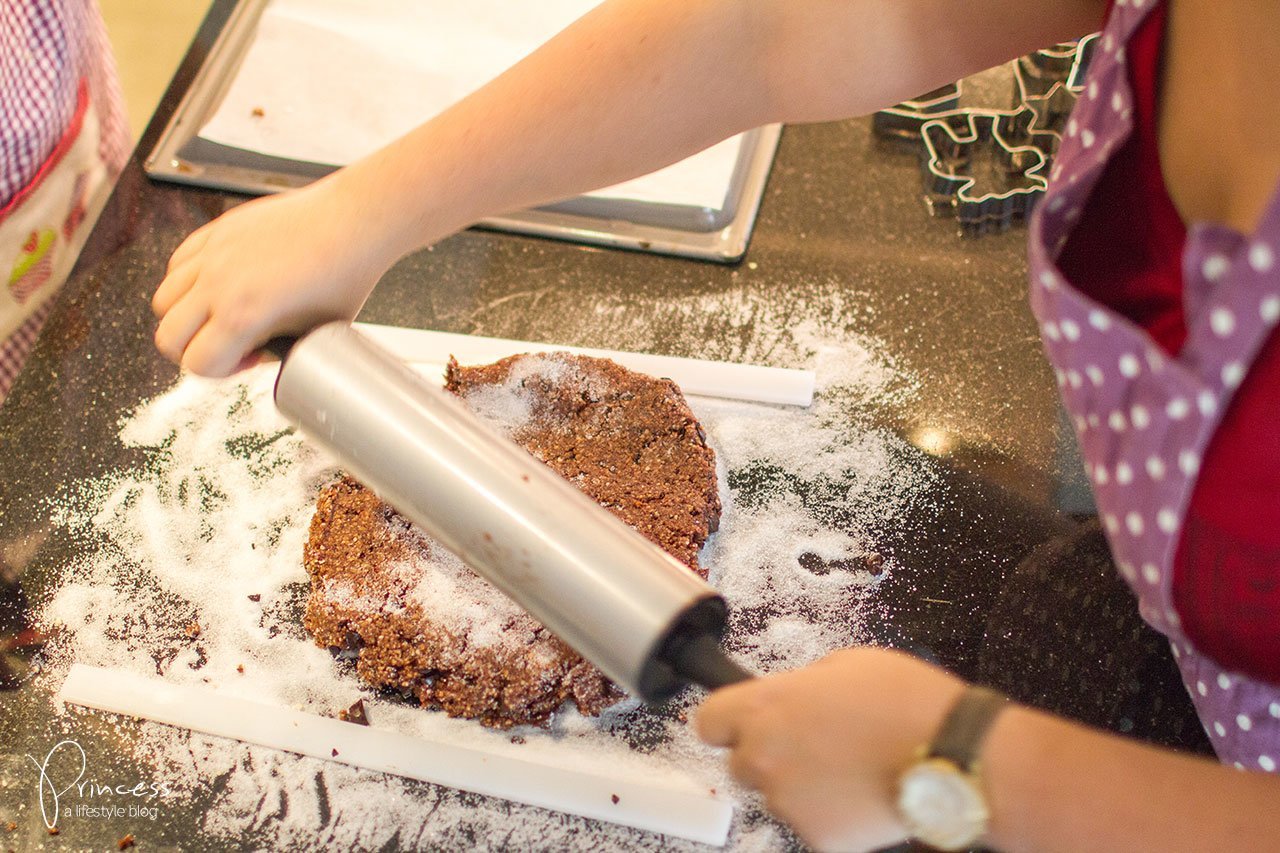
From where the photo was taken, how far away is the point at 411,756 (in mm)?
834

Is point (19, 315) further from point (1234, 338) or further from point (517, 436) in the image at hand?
point (1234, 338)

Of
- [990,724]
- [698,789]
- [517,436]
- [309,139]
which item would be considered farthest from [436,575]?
[309,139]

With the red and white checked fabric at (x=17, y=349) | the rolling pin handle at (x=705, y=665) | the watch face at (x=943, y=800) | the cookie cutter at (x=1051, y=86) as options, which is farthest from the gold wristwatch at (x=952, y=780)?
the red and white checked fabric at (x=17, y=349)

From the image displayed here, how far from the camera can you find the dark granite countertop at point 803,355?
870 mm

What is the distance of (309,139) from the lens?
1218 millimetres

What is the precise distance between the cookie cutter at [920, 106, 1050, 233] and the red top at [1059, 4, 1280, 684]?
0.46m

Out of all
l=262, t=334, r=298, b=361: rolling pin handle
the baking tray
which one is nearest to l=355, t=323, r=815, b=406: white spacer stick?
the baking tray

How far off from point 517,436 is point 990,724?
1.65 feet

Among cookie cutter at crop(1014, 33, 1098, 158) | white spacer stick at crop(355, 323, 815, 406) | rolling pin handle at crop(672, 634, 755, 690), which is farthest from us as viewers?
cookie cutter at crop(1014, 33, 1098, 158)

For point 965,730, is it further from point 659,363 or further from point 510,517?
point 659,363

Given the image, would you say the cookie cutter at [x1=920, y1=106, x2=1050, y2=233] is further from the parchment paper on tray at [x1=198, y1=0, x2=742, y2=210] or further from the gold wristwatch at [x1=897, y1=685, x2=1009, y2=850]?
the gold wristwatch at [x1=897, y1=685, x2=1009, y2=850]

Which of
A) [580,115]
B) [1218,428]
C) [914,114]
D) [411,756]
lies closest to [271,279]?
[580,115]

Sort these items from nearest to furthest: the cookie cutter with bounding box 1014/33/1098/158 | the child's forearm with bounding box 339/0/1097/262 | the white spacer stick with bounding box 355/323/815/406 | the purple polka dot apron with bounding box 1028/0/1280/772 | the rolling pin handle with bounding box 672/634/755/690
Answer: the purple polka dot apron with bounding box 1028/0/1280/772
the rolling pin handle with bounding box 672/634/755/690
the child's forearm with bounding box 339/0/1097/262
the white spacer stick with bounding box 355/323/815/406
the cookie cutter with bounding box 1014/33/1098/158

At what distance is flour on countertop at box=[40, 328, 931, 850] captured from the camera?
2.70ft
